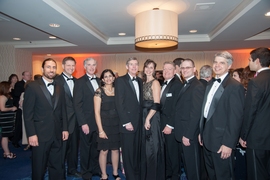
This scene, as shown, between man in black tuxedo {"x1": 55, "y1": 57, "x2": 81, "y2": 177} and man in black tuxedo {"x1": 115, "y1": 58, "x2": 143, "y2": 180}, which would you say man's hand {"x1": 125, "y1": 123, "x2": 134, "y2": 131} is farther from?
man in black tuxedo {"x1": 55, "y1": 57, "x2": 81, "y2": 177}

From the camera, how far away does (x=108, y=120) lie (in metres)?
3.09

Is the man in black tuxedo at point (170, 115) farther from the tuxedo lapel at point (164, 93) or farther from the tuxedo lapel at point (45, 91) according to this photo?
the tuxedo lapel at point (45, 91)

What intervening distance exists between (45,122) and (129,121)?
114 cm

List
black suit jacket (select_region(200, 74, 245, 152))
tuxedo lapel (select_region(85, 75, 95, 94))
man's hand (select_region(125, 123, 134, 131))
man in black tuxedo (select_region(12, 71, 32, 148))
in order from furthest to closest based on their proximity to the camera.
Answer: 1. man in black tuxedo (select_region(12, 71, 32, 148))
2. tuxedo lapel (select_region(85, 75, 95, 94))
3. man's hand (select_region(125, 123, 134, 131))
4. black suit jacket (select_region(200, 74, 245, 152))

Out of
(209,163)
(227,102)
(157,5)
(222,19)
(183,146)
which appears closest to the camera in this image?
(227,102)

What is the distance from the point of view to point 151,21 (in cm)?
426

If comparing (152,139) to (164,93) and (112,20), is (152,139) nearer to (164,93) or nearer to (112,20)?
(164,93)

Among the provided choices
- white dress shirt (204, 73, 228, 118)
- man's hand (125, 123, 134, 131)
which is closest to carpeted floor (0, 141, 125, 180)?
man's hand (125, 123, 134, 131)

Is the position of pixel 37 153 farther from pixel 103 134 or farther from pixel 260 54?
pixel 260 54

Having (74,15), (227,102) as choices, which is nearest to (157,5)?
(74,15)

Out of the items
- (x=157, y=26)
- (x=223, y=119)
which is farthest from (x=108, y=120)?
(x=157, y=26)

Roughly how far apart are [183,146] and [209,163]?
1.30 ft

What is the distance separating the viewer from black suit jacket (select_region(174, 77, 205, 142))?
263cm

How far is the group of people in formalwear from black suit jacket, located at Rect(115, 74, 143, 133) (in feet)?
0.05
